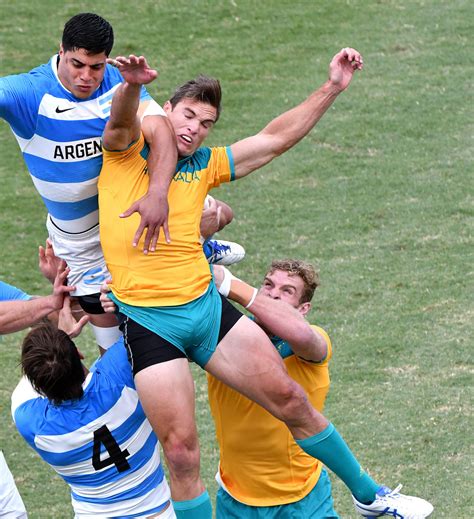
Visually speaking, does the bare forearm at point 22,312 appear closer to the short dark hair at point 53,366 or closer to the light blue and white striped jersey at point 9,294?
the light blue and white striped jersey at point 9,294

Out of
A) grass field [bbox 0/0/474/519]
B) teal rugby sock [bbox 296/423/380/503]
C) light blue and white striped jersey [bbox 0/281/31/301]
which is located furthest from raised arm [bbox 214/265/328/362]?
grass field [bbox 0/0/474/519]

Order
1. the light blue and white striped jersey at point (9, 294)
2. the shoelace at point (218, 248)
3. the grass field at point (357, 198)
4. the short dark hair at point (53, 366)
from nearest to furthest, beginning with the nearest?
1. the short dark hair at point (53, 366)
2. the shoelace at point (218, 248)
3. the light blue and white striped jersey at point (9, 294)
4. the grass field at point (357, 198)

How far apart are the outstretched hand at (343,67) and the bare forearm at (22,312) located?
6.53ft

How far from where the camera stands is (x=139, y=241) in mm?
5938

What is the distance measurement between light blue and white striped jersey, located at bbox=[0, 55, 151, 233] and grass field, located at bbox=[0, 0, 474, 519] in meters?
3.04

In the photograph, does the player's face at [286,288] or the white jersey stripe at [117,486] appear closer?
the white jersey stripe at [117,486]

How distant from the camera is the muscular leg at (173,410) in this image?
569 cm

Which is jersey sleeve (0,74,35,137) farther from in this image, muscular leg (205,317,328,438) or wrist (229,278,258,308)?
muscular leg (205,317,328,438)

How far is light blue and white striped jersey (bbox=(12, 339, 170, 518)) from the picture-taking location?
5.68 meters

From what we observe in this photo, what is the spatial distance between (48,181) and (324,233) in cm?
628

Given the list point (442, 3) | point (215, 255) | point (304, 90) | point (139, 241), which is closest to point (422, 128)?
point (304, 90)

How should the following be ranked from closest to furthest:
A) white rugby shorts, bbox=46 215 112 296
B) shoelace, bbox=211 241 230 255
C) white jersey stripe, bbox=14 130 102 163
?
white jersey stripe, bbox=14 130 102 163, white rugby shorts, bbox=46 215 112 296, shoelace, bbox=211 241 230 255

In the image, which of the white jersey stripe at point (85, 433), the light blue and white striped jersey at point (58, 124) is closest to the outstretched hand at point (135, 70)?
the light blue and white striped jersey at point (58, 124)

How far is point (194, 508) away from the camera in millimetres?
5840
